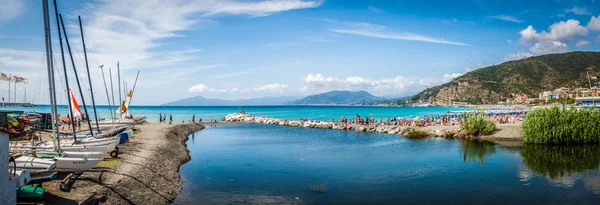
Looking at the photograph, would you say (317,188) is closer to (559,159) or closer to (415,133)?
(559,159)

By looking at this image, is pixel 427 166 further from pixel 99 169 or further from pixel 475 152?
pixel 99 169

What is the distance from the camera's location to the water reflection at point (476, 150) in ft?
108

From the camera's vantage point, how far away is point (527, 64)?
577ft

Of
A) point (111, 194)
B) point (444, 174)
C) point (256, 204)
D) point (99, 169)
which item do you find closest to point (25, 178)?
point (111, 194)

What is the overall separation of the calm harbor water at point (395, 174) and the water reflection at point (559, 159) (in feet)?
0.21

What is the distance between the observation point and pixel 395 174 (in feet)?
87.1

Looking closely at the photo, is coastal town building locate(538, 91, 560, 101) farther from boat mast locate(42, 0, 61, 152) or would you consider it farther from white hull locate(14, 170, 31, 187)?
white hull locate(14, 170, 31, 187)

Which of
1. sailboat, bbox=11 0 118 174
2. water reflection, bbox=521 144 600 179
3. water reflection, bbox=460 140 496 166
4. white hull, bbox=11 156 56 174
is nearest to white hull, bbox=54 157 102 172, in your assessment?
sailboat, bbox=11 0 118 174

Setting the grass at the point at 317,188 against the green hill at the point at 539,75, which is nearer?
the grass at the point at 317,188

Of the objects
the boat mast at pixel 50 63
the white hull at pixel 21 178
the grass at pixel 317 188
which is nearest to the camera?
the white hull at pixel 21 178

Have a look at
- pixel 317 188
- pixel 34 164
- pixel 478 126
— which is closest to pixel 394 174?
pixel 317 188

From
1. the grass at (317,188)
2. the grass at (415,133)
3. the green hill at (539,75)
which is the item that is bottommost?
the grass at (317,188)

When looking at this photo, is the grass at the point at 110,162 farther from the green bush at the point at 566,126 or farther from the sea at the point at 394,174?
the green bush at the point at 566,126

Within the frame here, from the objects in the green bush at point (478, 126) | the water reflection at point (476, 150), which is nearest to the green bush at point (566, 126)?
the water reflection at point (476, 150)
